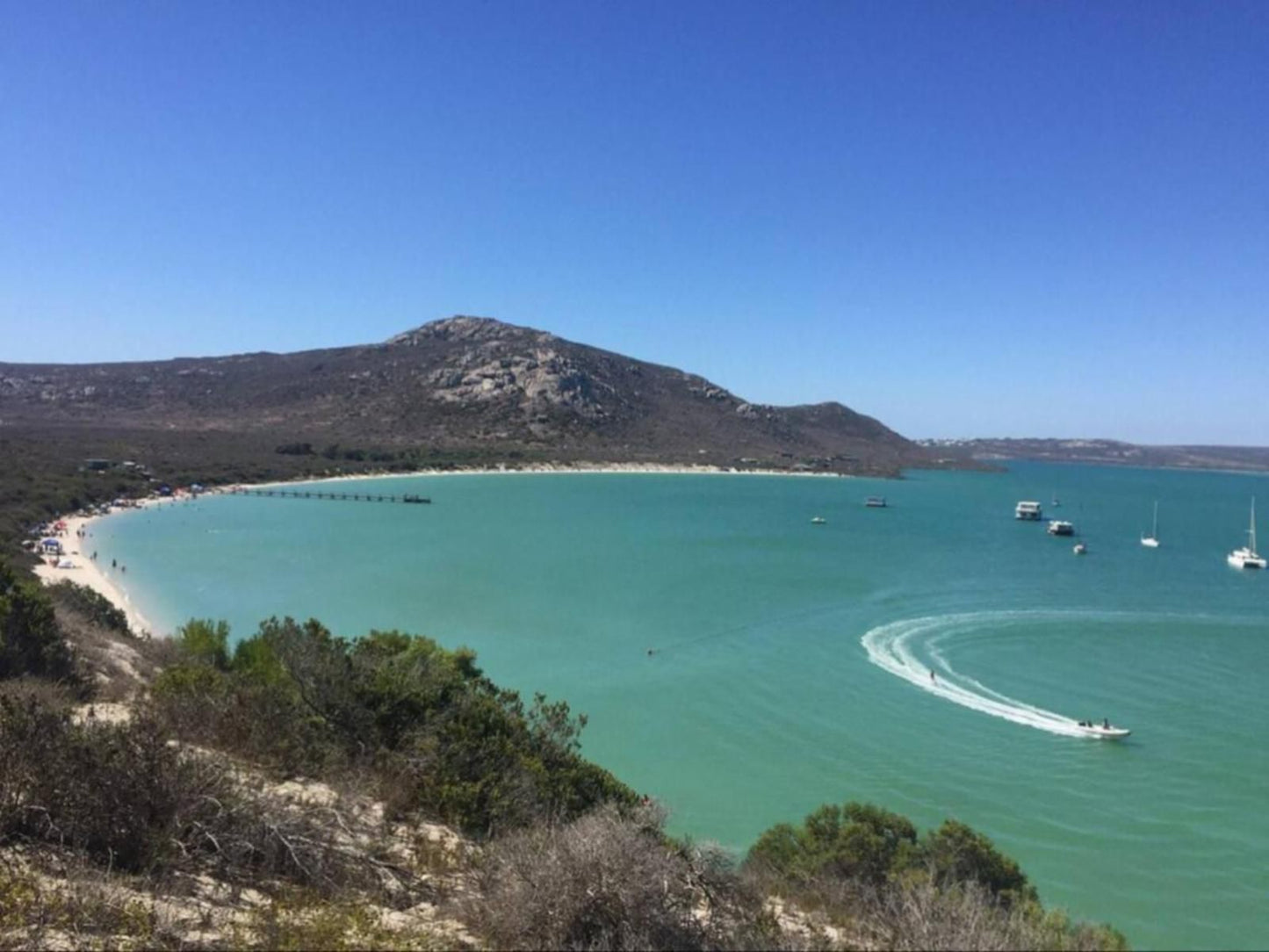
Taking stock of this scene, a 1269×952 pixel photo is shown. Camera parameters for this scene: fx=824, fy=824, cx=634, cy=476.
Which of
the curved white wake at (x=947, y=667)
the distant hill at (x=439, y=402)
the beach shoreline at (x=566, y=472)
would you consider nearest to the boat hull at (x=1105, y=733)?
the curved white wake at (x=947, y=667)

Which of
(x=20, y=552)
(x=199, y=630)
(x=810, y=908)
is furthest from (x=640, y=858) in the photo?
(x=20, y=552)

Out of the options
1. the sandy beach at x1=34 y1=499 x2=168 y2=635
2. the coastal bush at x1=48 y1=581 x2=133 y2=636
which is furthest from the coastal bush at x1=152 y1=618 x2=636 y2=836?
the sandy beach at x1=34 y1=499 x2=168 y2=635

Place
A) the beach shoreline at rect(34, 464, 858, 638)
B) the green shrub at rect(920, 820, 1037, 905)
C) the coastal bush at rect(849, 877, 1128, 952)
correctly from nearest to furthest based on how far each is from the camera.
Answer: the coastal bush at rect(849, 877, 1128, 952) < the green shrub at rect(920, 820, 1037, 905) < the beach shoreline at rect(34, 464, 858, 638)

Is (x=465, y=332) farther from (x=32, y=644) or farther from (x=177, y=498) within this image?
(x=32, y=644)

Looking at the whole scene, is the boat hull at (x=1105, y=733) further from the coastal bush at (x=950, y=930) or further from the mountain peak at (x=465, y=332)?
the mountain peak at (x=465, y=332)

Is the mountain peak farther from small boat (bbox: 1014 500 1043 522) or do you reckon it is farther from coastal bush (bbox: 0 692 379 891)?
coastal bush (bbox: 0 692 379 891)

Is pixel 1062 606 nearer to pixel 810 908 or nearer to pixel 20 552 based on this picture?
pixel 810 908

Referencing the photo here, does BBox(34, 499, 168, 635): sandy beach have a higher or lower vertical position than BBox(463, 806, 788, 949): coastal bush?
lower
